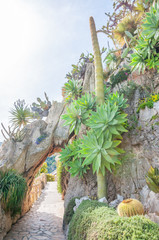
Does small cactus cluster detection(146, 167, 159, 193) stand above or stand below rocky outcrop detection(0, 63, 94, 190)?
below

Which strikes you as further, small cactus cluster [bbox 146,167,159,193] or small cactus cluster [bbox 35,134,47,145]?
small cactus cluster [bbox 35,134,47,145]

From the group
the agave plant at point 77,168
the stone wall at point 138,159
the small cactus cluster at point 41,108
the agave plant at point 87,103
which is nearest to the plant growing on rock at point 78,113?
the agave plant at point 87,103

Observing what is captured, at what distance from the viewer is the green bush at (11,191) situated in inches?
221

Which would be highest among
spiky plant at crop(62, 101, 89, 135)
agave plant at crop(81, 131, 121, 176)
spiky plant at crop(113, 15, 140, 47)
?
spiky plant at crop(113, 15, 140, 47)

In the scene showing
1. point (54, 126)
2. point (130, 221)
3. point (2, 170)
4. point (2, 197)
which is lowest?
point (2, 197)

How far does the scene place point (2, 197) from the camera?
5.53m

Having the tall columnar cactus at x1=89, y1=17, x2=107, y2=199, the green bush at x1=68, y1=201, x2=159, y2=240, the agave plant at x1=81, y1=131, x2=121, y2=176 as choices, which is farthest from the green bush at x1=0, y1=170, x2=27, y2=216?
the green bush at x1=68, y1=201, x2=159, y2=240

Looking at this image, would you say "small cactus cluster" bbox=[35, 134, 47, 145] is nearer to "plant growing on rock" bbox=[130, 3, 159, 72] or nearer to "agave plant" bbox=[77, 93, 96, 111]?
"agave plant" bbox=[77, 93, 96, 111]

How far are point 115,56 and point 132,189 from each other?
926 centimetres

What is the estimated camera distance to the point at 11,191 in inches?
223

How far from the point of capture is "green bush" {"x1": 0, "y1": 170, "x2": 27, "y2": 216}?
5611 mm

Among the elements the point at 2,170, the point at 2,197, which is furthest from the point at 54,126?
the point at 2,197

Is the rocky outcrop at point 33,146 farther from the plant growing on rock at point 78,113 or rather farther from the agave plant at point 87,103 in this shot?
the agave plant at point 87,103

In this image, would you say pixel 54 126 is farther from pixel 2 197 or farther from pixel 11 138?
pixel 2 197
